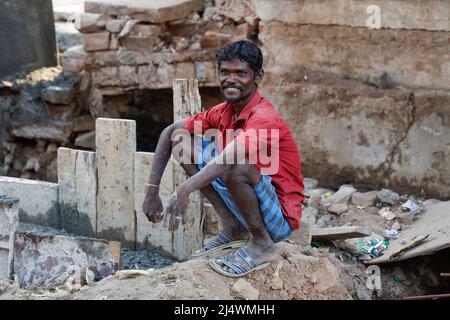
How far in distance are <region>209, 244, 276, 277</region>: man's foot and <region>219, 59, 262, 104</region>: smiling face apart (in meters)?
0.86

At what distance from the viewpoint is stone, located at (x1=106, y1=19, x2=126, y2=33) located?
801cm

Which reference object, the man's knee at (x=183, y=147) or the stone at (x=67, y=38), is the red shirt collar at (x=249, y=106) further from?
the stone at (x=67, y=38)

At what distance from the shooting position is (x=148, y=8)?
7.92 metres

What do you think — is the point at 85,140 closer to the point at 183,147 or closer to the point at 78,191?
the point at 78,191

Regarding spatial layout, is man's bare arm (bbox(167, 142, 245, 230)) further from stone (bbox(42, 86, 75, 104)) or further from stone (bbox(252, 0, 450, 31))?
stone (bbox(42, 86, 75, 104))

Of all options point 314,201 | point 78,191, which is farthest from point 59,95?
point 314,201

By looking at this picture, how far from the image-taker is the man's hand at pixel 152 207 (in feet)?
16.2

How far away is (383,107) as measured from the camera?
6.77 m

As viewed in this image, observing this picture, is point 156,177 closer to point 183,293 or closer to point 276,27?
point 183,293

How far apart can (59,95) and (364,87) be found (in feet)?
10.5

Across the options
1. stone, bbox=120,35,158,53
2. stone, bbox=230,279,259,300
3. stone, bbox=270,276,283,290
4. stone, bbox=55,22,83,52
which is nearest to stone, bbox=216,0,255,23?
stone, bbox=120,35,158,53

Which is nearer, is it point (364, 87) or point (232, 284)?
point (232, 284)

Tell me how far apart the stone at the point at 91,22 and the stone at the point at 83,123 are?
97 cm
